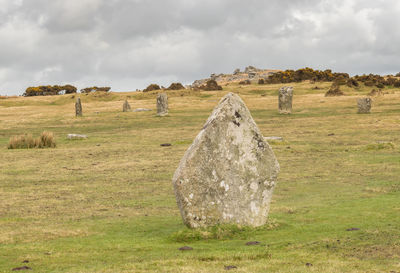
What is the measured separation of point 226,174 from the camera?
38.0 ft

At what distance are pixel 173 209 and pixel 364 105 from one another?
31.1 meters

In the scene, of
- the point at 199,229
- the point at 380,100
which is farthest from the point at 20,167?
the point at 380,100

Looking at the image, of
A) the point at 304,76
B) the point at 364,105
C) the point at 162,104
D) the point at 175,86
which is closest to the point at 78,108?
the point at 162,104

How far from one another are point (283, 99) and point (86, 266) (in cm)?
3884

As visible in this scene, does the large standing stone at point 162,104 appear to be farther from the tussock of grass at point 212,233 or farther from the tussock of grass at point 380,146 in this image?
the tussock of grass at point 212,233

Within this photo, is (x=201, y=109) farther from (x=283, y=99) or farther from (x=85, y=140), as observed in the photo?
(x=85, y=140)

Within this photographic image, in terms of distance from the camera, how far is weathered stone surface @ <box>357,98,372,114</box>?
4303 centimetres

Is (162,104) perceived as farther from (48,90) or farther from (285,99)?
(48,90)

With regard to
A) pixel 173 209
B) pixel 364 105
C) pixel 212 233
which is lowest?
pixel 173 209

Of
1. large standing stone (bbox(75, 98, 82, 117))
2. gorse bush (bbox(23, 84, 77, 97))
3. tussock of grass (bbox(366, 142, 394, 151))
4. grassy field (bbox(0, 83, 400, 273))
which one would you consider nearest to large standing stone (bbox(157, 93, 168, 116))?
large standing stone (bbox(75, 98, 82, 117))

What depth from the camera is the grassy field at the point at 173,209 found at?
9500 millimetres

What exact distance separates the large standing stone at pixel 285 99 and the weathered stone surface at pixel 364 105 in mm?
5712

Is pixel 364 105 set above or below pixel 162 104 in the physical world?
below

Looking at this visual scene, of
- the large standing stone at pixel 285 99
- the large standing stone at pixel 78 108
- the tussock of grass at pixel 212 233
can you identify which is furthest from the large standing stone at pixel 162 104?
the tussock of grass at pixel 212 233
